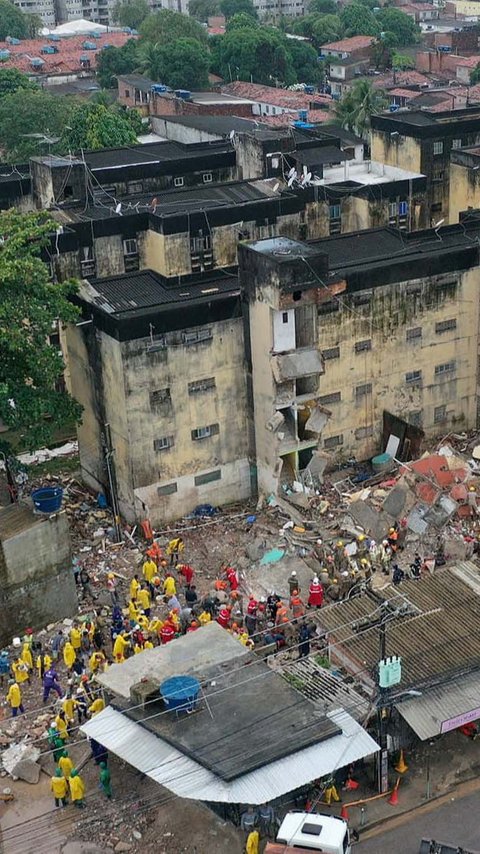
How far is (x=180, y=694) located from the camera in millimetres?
24375

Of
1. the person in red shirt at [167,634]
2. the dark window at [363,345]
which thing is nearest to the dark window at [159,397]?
the dark window at [363,345]

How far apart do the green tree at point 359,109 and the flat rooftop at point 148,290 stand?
3397cm

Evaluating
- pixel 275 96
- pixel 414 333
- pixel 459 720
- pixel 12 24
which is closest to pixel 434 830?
pixel 459 720

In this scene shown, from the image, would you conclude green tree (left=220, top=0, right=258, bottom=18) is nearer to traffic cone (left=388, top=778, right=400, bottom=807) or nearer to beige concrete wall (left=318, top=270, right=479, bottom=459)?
beige concrete wall (left=318, top=270, right=479, bottom=459)

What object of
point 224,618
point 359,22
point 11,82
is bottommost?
point 224,618

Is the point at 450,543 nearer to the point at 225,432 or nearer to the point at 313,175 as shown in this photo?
the point at 225,432

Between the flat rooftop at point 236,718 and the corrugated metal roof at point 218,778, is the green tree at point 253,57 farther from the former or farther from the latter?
the corrugated metal roof at point 218,778

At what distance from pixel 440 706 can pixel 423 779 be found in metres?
1.90

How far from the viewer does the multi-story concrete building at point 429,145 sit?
5244cm

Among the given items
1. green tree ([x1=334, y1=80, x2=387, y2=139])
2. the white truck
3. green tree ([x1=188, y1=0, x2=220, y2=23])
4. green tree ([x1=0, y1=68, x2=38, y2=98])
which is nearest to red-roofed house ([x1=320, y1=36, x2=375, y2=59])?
green tree ([x1=188, y1=0, x2=220, y2=23])

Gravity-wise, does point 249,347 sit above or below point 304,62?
above

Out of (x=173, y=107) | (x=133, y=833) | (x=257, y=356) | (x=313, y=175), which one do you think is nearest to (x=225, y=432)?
(x=257, y=356)

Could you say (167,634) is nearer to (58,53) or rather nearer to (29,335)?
(29,335)

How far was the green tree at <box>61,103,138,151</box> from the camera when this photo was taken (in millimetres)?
71062
